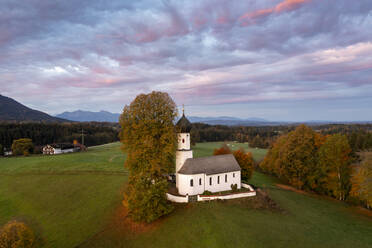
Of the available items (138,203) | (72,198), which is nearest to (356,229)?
(138,203)

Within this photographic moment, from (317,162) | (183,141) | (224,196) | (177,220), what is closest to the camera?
(177,220)

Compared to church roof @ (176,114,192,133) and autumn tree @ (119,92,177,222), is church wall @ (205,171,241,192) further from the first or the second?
church roof @ (176,114,192,133)

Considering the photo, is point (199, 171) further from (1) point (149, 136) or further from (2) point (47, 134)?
(2) point (47, 134)

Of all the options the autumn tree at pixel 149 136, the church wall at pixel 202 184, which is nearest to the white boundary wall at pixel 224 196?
the church wall at pixel 202 184

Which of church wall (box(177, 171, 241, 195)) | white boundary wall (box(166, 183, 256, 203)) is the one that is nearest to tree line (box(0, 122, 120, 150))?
white boundary wall (box(166, 183, 256, 203))

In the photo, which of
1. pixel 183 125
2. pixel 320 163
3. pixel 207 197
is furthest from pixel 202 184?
pixel 320 163

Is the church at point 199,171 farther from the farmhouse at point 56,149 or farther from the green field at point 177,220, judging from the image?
the farmhouse at point 56,149
